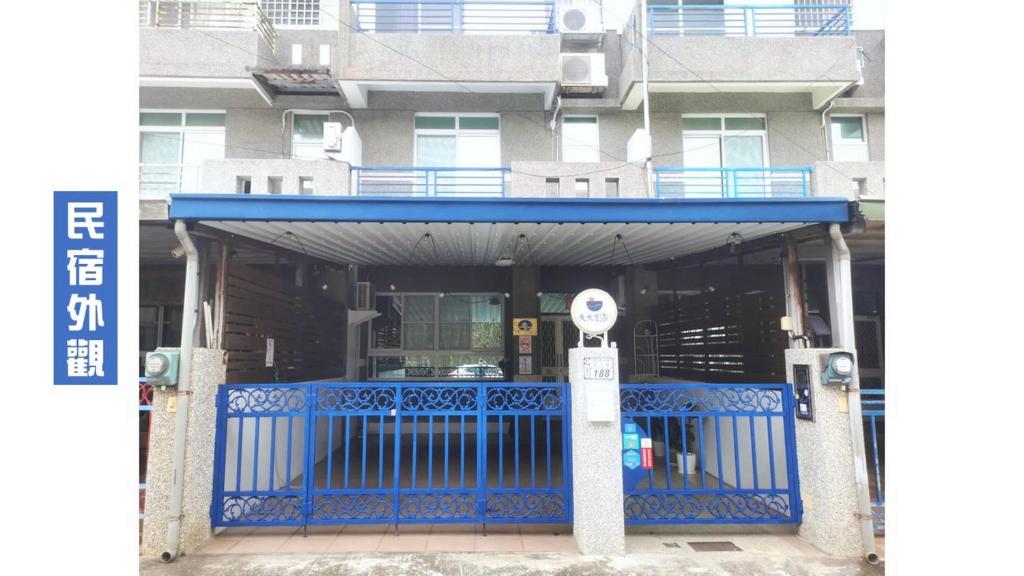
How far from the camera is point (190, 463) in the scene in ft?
14.9

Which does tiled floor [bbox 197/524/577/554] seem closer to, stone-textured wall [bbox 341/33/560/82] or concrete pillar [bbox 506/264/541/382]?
concrete pillar [bbox 506/264/541/382]

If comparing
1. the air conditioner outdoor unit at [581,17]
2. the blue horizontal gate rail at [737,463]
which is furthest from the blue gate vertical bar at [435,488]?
the air conditioner outdoor unit at [581,17]

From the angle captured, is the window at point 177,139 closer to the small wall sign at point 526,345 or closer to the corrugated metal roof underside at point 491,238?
the corrugated metal roof underside at point 491,238

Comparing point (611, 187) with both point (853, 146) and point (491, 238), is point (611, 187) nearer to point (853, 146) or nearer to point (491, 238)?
point (491, 238)

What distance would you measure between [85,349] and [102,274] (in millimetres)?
591

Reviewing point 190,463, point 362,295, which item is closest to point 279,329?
point 190,463

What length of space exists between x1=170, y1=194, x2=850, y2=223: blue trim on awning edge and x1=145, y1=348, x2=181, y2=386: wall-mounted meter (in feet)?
4.02

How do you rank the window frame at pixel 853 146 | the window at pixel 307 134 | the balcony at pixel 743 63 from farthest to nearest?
the window frame at pixel 853 146 → the window at pixel 307 134 → the balcony at pixel 743 63

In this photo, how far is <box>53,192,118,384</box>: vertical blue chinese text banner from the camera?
3922 millimetres

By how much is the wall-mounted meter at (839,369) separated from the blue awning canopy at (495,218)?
1256 mm

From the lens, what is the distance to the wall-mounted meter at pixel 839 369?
4523 mm

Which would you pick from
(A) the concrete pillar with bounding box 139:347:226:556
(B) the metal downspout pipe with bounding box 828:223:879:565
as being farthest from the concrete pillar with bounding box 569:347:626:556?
(A) the concrete pillar with bounding box 139:347:226:556

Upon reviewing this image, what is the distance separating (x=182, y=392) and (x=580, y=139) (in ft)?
25.9

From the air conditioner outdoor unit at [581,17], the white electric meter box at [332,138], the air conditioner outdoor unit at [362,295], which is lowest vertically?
the air conditioner outdoor unit at [362,295]
